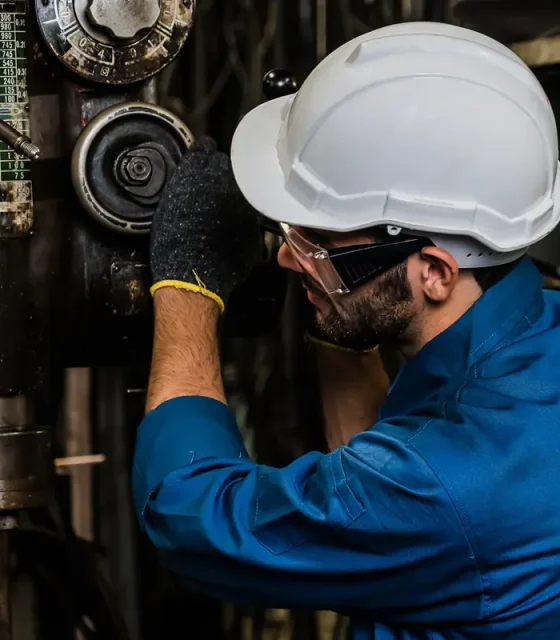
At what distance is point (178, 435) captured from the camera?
2.98 feet

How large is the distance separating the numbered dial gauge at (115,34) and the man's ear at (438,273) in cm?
40

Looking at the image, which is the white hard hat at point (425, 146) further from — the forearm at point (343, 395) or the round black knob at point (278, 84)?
the forearm at point (343, 395)

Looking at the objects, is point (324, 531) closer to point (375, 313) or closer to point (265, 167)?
point (375, 313)

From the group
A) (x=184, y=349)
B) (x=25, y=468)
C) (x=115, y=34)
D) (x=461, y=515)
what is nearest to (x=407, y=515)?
(x=461, y=515)

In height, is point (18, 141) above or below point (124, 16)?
below

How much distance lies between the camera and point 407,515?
797 mm

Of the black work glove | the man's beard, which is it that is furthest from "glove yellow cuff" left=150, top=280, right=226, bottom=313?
the man's beard

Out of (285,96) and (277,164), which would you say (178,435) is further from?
(285,96)

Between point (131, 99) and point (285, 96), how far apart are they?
0.19 m

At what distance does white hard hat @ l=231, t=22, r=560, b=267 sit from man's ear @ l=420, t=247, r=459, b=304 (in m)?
0.02

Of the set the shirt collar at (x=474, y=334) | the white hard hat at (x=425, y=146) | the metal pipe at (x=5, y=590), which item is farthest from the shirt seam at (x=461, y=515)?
the metal pipe at (x=5, y=590)

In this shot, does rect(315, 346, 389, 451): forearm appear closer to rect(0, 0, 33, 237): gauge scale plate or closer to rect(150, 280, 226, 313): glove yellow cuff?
rect(150, 280, 226, 313): glove yellow cuff

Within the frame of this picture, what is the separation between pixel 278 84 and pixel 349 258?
27 centimetres

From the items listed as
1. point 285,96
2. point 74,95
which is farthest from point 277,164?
point 74,95
